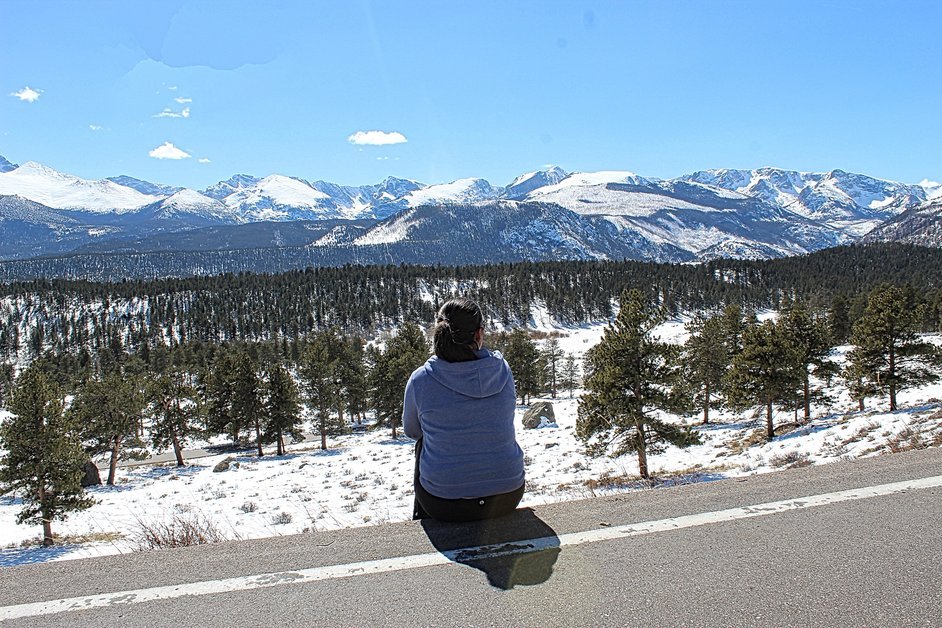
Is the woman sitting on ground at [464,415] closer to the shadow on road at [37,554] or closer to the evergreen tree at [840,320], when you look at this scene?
the shadow on road at [37,554]

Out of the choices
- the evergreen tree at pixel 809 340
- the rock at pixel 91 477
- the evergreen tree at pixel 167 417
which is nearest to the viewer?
the evergreen tree at pixel 809 340

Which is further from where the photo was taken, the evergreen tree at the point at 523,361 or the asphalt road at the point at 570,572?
the evergreen tree at the point at 523,361

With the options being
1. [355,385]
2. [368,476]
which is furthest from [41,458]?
[355,385]

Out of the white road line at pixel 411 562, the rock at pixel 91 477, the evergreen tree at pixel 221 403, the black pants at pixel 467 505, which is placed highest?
the black pants at pixel 467 505

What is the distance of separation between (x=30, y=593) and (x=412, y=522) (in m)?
3.34

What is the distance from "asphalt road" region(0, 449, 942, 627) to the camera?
12.0 feet

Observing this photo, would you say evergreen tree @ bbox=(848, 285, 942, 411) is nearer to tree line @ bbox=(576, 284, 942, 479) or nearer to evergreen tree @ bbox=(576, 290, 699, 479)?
tree line @ bbox=(576, 284, 942, 479)

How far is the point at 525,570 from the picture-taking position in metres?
4.28

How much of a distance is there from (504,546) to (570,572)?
72 cm

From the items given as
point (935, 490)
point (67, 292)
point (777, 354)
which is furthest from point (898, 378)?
point (67, 292)

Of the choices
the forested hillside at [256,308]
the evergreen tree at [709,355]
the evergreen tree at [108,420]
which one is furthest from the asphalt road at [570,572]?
the forested hillside at [256,308]

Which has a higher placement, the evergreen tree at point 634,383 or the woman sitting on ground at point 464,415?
the woman sitting on ground at point 464,415

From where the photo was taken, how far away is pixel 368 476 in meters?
27.2

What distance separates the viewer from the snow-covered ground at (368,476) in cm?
1276
